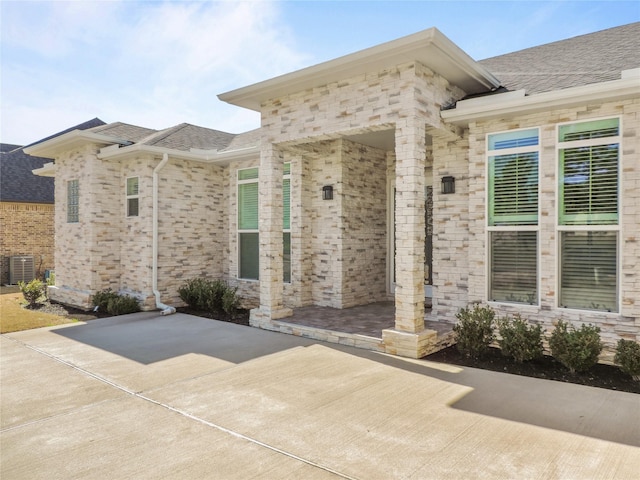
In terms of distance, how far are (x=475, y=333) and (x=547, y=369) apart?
0.98 metres

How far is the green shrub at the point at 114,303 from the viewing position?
9805 mm

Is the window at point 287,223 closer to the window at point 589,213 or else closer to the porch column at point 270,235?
the porch column at point 270,235

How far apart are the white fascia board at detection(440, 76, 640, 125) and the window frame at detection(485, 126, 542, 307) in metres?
0.38

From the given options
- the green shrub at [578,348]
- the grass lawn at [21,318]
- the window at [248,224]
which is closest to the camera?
the green shrub at [578,348]

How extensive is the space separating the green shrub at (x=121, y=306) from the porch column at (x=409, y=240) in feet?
21.3

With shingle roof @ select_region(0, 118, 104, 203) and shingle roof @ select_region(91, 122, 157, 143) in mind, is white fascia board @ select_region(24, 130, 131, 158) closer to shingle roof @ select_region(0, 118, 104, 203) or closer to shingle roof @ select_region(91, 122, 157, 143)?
shingle roof @ select_region(91, 122, 157, 143)

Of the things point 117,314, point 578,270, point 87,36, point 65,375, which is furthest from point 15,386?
point 578,270

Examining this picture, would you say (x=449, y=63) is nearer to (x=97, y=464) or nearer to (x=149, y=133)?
(x=97, y=464)

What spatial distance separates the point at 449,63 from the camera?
20.8 ft

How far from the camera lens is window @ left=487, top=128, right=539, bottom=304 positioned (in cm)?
640

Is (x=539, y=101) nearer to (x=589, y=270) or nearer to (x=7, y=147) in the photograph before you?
(x=589, y=270)

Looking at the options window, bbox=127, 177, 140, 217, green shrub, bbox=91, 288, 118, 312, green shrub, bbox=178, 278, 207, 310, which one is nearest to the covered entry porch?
green shrub, bbox=178, 278, 207, 310

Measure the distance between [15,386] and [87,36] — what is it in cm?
673

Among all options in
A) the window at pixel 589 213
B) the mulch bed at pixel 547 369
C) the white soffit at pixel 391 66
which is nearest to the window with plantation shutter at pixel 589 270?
the window at pixel 589 213
